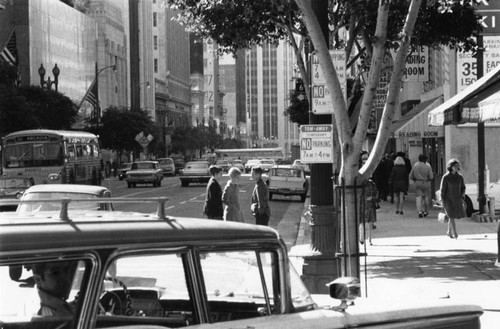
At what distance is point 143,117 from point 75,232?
3703 inches

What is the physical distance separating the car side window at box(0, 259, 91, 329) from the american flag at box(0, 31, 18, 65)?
85304 mm

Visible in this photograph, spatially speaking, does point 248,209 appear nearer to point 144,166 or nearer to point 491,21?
point 491,21

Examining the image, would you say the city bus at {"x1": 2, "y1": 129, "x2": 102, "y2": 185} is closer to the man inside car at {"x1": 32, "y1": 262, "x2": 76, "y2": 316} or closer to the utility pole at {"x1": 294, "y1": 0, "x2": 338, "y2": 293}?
the utility pole at {"x1": 294, "y1": 0, "x2": 338, "y2": 293}

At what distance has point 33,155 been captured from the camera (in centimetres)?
3881

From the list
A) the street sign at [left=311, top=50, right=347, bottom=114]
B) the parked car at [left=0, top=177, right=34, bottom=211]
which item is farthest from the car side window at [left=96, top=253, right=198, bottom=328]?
the parked car at [left=0, top=177, right=34, bottom=211]

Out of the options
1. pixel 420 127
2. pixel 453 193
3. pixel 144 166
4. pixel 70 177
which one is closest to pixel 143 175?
pixel 144 166

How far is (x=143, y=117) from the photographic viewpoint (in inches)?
3826

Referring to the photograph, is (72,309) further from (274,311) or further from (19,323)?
(274,311)

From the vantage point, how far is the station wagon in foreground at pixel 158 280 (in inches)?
150

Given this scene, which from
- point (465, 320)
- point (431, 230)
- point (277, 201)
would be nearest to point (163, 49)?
point (277, 201)

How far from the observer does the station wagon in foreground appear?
380 centimetres

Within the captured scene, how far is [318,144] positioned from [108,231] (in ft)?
26.2

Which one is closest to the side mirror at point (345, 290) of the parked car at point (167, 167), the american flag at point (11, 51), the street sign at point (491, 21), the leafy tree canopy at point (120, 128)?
the street sign at point (491, 21)

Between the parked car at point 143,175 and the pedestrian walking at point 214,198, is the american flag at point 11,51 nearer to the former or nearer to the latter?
the parked car at point 143,175
